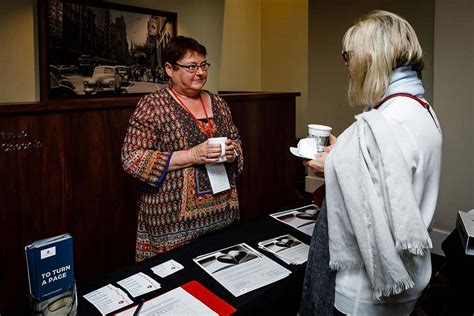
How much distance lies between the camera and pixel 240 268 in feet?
4.34

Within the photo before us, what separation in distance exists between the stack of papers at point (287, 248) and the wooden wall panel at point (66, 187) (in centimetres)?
103

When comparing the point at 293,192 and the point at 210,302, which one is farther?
the point at 293,192

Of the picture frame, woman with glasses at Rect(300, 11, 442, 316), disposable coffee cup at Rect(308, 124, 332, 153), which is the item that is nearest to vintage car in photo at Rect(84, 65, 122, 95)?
the picture frame

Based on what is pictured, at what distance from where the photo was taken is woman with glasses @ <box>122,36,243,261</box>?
1609mm

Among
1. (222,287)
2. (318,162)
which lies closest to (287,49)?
(318,162)

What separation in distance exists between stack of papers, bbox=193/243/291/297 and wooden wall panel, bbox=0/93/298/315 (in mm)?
863

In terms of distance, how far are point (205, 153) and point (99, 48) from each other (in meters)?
2.42

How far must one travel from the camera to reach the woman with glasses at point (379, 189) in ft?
3.23

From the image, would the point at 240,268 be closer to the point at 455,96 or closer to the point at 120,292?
the point at 120,292

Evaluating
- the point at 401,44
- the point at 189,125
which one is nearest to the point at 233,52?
the point at 189,125

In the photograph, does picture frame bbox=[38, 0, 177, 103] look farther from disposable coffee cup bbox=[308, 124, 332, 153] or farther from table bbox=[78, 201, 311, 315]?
disposable coffee cup bbox=[308, 124, 332, 153]

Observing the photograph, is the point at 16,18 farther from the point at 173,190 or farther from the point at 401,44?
the point at 401,44

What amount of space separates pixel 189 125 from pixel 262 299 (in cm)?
81

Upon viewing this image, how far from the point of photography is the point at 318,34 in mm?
4328
